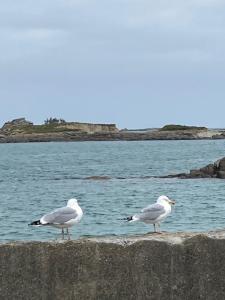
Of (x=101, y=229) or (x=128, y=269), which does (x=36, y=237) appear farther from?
(x=128, y=269)

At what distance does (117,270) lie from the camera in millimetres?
5863

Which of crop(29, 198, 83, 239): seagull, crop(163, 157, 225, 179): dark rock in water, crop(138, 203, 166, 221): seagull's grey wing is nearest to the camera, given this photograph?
crop(29, 198, 83, 239): seagull

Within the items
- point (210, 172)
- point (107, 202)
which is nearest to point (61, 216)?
point (107, 202)

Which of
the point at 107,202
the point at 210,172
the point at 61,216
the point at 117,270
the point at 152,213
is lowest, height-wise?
the point at 107,202

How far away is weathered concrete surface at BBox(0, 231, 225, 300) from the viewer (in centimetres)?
581

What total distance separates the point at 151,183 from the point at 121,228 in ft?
81.0

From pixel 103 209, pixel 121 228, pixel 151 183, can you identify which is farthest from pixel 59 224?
pixel 151 183

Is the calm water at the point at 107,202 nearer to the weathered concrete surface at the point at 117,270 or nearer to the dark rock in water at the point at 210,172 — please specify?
the dark rock in water at the point at 210,172

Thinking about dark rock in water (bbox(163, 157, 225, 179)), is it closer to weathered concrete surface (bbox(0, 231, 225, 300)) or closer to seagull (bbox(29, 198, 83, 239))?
seagull (bbox(29, 198, 83, 239))

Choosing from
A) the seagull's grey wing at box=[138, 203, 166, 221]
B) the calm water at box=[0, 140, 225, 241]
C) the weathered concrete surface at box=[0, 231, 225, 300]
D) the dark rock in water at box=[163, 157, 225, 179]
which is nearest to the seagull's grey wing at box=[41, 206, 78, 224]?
the seagull's grey wing at box=[138, 203, 166, 221]

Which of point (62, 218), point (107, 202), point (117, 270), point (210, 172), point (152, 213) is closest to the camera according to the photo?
point (117, 270)

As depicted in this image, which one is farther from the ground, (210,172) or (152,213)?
(152,213)

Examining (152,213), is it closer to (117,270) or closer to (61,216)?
(61,216)

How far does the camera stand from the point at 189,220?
1006 inches
